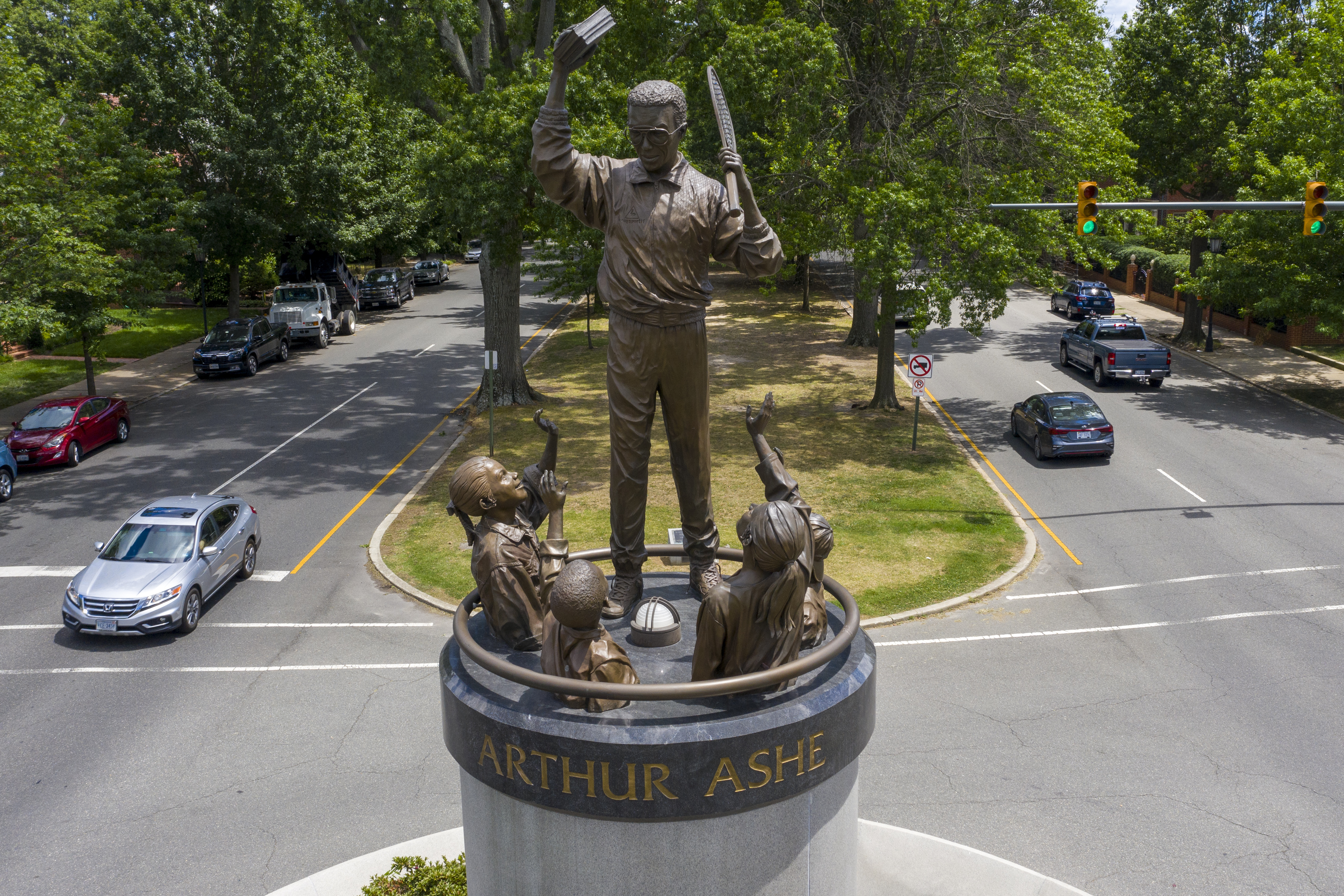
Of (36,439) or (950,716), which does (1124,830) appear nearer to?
(950,716)

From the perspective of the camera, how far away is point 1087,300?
43000 millimetres

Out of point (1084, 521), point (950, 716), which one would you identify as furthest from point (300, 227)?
point (950, 716)

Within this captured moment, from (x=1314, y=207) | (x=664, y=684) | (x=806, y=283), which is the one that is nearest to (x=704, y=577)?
(x=664, y=684)

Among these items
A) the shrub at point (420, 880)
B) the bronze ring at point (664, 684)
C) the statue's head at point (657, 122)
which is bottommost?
the shrub at point (420, 880)

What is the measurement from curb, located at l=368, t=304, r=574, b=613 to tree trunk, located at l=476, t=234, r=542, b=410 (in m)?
2.22

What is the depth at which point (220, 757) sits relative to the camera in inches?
472

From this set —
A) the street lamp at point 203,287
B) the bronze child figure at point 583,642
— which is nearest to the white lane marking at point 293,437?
the street lamp at point 203,287

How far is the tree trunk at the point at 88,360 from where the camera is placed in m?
27.7

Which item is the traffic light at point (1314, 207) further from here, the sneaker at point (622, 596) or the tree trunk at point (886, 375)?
the sneaker at point (622, 596)

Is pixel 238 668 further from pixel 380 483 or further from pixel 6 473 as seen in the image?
pixel 6 473

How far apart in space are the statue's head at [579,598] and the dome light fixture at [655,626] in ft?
3.87

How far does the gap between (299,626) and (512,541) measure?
1005 centimetres

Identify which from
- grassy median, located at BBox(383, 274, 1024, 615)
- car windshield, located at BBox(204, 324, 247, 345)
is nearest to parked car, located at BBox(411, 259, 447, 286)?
car windshield, located at BBox(204, 324, 247, 345)

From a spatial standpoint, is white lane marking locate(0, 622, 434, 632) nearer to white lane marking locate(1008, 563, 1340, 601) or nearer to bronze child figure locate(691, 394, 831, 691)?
white lane marking locate(1008, 563, 1340, 601)
